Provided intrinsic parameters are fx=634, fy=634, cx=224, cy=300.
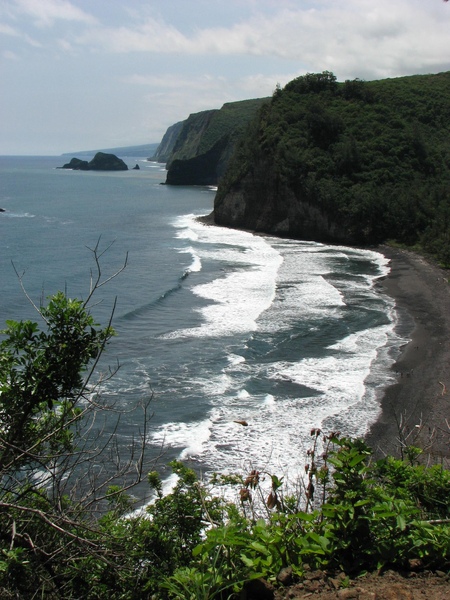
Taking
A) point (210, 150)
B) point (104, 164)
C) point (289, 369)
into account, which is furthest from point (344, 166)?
point (104, 164)

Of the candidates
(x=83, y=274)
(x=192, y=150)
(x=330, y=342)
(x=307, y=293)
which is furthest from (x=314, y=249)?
(x=192, y=150)

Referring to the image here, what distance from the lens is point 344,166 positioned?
58094 millimetres

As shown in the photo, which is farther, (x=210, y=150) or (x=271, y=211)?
(x=210, y=150)

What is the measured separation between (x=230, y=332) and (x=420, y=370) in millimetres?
7377

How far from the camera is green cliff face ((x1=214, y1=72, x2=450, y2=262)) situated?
51500 mm

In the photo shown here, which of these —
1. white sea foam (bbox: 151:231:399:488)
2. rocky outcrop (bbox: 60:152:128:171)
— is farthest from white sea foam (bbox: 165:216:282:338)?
rocky outcrop (bbox: 60:152:128:171)

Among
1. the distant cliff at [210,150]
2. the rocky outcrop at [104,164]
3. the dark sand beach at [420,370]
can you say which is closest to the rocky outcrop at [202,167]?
the distant cliff at [210,150]

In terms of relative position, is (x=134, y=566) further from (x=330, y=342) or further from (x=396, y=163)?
(x=396, y=163)

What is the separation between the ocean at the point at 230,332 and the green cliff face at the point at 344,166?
3783 millimetres

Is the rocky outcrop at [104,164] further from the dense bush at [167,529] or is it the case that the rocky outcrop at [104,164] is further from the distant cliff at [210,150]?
the dense bush at [167,529]

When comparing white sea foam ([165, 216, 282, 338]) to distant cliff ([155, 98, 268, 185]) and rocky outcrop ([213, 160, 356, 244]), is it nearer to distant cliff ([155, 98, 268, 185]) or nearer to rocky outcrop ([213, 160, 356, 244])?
rocky outcrop ([213, 160, 356, 244])

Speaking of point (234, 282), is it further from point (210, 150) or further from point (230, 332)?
point (210, 150)

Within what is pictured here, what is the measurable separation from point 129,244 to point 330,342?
91.8 ft

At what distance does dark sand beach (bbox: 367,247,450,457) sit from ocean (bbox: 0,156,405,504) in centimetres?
56
